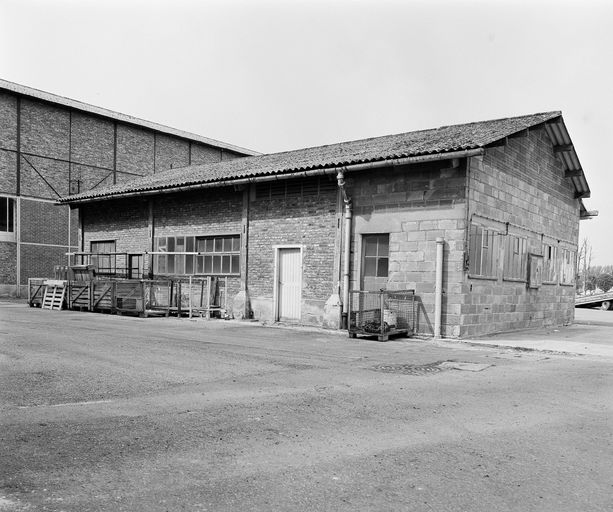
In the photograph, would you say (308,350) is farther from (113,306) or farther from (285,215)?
(113,306)

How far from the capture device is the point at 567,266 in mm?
19875

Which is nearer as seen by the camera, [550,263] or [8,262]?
[550,263]

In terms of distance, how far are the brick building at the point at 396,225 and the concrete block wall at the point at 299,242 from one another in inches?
1.4

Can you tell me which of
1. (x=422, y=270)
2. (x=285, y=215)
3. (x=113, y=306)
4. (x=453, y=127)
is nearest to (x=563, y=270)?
(x=453, y=127)

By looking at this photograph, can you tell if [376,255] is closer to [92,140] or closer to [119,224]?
[119,224]

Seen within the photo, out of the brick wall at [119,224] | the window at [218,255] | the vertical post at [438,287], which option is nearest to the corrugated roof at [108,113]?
the brick wall at [119,224]

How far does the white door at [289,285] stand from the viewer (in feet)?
50.9

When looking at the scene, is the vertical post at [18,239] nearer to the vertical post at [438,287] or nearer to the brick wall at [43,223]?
the brick wall at [43,223]

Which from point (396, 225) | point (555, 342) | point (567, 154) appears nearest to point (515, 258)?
point (555, 342)

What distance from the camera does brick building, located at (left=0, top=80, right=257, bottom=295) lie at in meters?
26.8

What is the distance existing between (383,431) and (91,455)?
8.07 ft

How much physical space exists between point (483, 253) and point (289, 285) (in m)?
5.38

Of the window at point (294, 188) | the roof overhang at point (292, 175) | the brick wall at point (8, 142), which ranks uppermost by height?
the brick wall at point (8, 142)

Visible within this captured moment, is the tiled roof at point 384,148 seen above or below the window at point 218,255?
above
